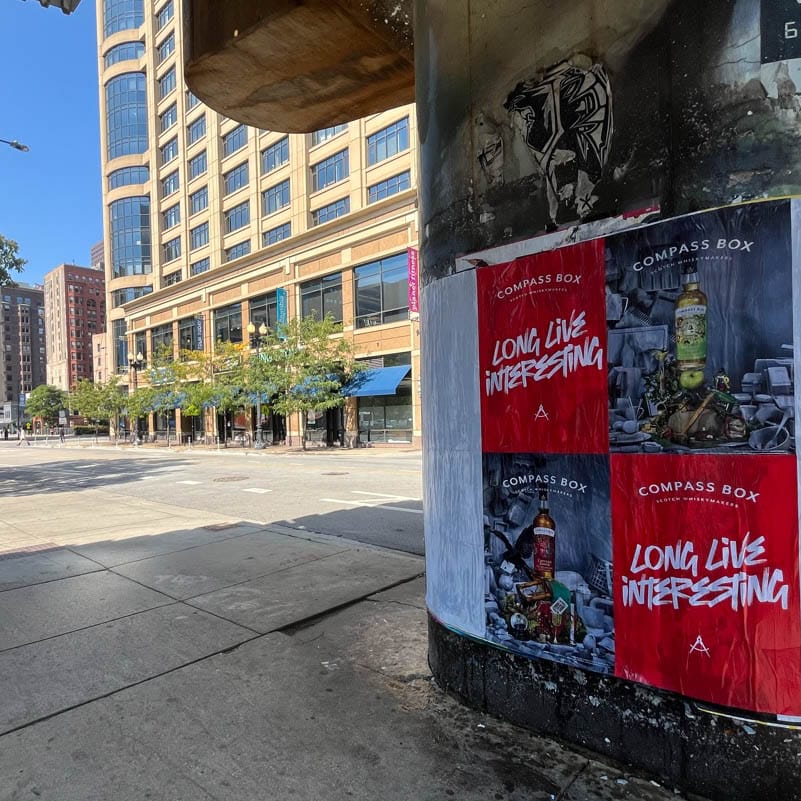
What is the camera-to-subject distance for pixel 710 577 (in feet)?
7.70

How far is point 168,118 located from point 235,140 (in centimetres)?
1386

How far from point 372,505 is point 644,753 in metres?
8.41

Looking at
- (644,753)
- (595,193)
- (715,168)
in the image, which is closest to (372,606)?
(644,753)

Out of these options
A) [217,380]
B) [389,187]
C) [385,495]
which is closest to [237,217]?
[217,380]

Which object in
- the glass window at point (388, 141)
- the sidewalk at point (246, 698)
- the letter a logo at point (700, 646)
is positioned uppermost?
the glass window at point (388, 141)

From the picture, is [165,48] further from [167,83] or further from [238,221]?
[238,221]

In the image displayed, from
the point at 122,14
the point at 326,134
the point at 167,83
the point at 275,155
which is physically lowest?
the point at 326,134

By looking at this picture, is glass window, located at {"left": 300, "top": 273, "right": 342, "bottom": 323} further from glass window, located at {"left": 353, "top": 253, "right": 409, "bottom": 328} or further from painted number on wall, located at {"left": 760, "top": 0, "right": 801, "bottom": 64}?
painted number on wall, located at {"left": 760, "top": 0, "right": 801, "bottom": 64}

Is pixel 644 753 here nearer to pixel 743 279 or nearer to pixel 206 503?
pixel 743 279

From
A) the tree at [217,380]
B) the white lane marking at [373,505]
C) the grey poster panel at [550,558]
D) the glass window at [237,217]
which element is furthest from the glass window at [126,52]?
the grey poster panel at [550,558]

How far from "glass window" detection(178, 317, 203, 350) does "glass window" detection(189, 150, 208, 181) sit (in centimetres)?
1283

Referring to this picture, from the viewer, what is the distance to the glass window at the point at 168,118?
51.4 meters

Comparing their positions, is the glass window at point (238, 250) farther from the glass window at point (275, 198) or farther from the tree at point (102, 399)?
the tree at point (102, 399)

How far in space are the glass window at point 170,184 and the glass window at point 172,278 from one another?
756 centimetres
